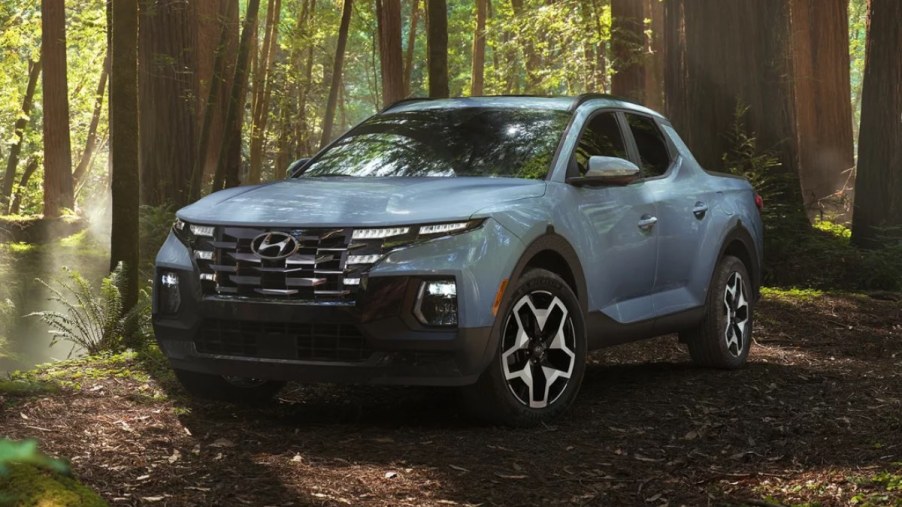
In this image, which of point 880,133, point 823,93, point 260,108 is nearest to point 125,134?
point 880,133

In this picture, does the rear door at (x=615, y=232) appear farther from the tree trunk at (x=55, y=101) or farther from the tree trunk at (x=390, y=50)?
the tree trunk at (x=55, y=101)

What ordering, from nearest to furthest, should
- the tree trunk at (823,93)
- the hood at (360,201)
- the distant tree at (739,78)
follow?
the hood at (360,201) < the distant tree at (739,78) < the tree trunk at (823,93)

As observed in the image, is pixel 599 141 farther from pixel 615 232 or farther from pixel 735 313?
pixel 735 313

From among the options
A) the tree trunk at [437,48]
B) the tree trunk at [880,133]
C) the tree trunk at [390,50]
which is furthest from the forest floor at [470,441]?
the tree trunk at [390,50]

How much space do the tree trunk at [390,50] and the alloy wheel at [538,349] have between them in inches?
807

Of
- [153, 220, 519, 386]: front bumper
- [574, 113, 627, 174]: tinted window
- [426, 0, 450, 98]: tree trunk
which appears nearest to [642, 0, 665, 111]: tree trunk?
[426, 0, 450, 98]: tree trunk

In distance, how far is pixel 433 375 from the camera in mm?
5617

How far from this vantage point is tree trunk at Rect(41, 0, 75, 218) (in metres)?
25.3

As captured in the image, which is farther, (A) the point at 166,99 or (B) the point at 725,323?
(A) the point at 166,99

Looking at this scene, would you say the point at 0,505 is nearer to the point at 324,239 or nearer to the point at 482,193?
the point at 324,239

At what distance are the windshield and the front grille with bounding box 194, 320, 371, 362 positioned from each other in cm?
136

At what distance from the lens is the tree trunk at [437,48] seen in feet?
49.7

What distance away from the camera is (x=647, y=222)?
725 cm

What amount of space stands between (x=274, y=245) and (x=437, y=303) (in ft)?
2.75
